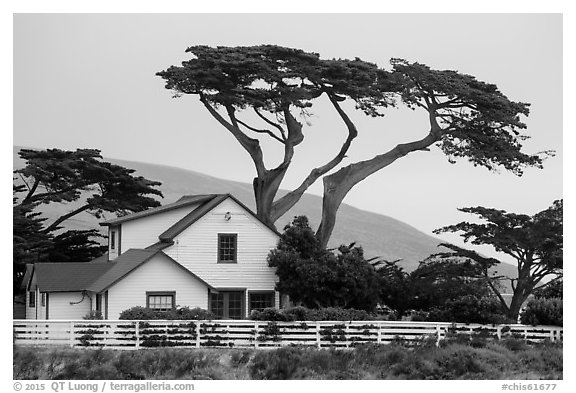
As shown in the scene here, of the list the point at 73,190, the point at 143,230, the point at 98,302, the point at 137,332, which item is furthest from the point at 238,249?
the point at 73,190

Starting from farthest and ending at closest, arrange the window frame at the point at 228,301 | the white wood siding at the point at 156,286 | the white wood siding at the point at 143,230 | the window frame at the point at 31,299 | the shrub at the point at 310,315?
the white wood siding at the point at 143,230 → the window frame at the point at 31,299 → the window frame at the point at 228,301 → the white wood siding at the point at 156,286 → the shrub at the point at 310,315

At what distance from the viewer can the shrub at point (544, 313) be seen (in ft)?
121

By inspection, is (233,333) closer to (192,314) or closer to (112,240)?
(192,314)

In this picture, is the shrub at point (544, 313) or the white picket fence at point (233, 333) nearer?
the white picket fence at point (233, 333)

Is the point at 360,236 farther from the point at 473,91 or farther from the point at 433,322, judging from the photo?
the point at 433,322

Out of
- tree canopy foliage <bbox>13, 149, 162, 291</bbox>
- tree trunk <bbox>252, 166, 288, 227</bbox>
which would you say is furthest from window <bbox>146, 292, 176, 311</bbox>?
tree canopy foliage <bbox>13, 149, 162, 291</bbox>

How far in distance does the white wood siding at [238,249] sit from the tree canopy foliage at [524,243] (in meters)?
8.90

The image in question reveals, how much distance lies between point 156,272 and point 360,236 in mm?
56525

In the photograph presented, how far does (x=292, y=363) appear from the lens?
33625 mm

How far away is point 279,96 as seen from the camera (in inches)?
1950

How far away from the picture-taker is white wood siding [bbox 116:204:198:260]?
147 ft

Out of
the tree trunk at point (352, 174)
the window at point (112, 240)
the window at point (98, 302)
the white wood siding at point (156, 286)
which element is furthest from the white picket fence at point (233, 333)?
the tree trunk at point (352, 174)

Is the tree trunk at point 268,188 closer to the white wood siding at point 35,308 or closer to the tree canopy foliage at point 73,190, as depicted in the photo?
the tree canopy foliage at point 73,190

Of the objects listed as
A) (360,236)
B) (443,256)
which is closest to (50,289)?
(443,256)
